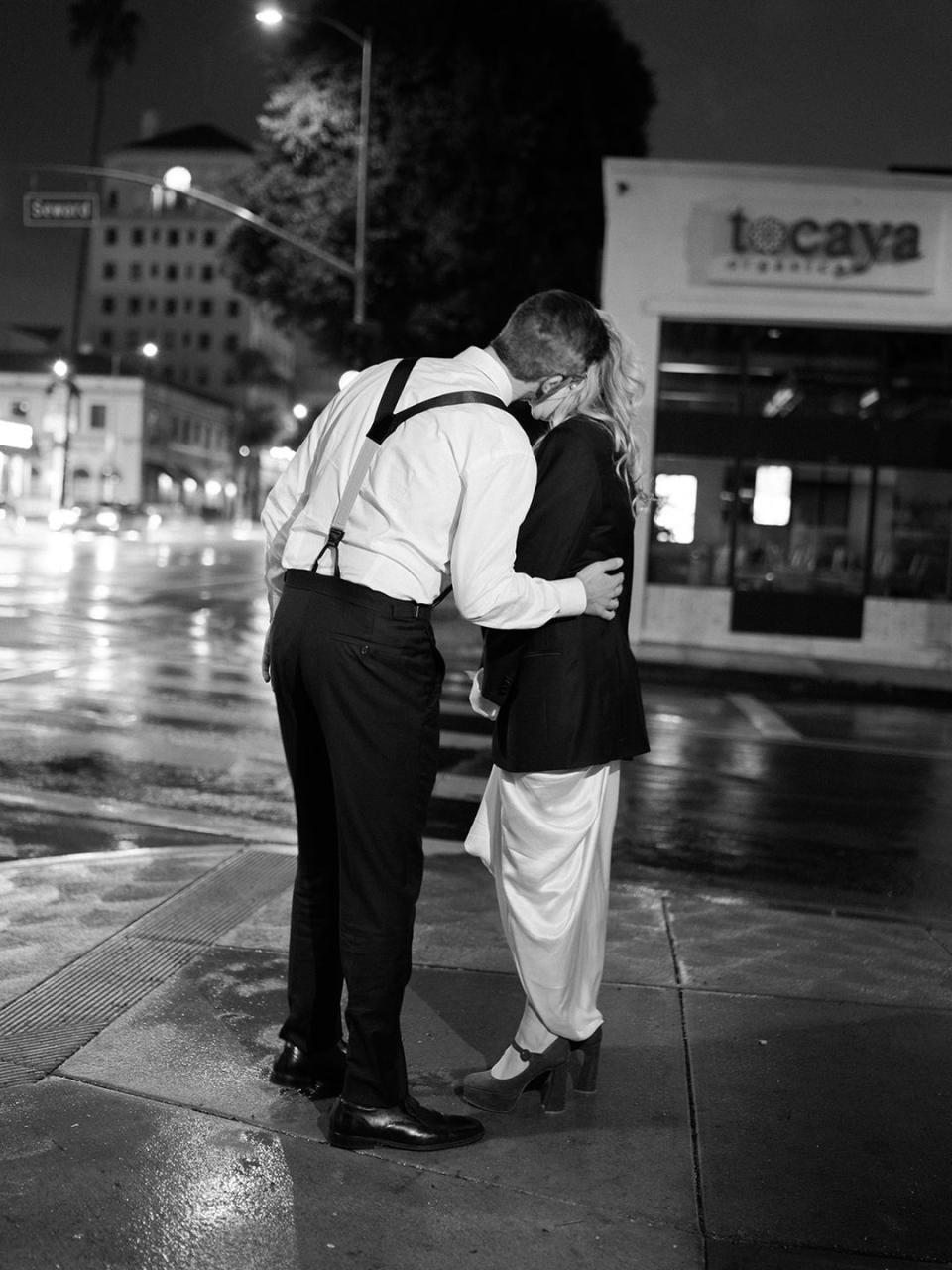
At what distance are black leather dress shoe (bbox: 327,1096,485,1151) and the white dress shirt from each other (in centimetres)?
116

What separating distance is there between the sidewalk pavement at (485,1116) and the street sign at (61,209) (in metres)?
19.4

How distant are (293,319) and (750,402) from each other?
13325mm

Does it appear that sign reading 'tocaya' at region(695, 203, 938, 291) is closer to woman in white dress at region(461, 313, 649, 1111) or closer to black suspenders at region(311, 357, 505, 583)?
woman in white dress at region(461, 313, 649, 1111)

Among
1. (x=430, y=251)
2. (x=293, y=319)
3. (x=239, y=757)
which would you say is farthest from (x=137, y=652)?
(x=293, y=319)

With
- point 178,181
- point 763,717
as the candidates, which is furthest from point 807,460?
point 178,181

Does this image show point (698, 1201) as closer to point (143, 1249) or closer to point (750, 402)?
point (143, 1249)

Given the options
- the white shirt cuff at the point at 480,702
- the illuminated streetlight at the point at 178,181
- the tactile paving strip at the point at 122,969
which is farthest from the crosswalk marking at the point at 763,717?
the illuminated streetlight at the point at 178,181

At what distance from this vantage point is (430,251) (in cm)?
2589

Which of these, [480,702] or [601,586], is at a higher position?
[601,586]

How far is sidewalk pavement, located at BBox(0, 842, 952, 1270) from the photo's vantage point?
2738 millimetres

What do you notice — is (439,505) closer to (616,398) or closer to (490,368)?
(490,368)

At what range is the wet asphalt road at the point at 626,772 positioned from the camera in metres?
6.50

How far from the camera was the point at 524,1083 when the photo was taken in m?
3.41

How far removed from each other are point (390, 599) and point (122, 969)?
1.88 m
